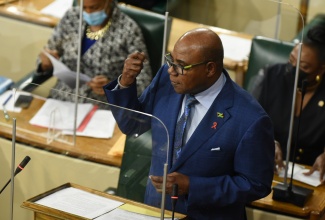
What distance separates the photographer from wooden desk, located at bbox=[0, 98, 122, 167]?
10.4ft

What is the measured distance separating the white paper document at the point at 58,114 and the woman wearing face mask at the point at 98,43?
0.59 metres

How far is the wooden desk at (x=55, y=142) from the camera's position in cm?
318

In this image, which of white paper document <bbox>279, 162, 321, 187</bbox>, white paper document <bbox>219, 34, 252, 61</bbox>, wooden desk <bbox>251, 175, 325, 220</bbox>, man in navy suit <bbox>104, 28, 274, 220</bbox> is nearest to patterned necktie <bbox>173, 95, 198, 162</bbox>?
man in navy suit <bbox>104, 28, 274, 220</bbox>

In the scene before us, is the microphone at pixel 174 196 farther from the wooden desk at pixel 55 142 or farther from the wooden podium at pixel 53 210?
the wooden desk at pixel 55 142

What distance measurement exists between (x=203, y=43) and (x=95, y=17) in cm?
165

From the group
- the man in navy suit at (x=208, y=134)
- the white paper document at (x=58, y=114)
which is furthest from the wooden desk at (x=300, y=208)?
the white paper document at (x=58, y=114)

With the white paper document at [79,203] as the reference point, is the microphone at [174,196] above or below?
above

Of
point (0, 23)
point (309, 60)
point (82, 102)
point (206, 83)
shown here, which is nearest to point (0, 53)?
point (0, 23)

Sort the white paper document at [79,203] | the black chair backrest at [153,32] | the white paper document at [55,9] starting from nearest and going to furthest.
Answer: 1. the white paper document at [79,203]
2. the black chair backrest at [153,32]
3. the white paper document at [55,9]

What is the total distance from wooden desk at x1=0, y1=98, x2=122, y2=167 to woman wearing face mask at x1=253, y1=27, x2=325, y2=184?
0.85 m

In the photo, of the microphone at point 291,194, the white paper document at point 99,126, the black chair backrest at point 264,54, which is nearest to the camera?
the white paper document at point 99,126

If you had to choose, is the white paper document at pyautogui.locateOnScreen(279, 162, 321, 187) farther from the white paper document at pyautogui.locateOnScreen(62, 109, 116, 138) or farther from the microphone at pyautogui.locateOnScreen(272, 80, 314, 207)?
the white paper document at pyautogui.locateOnScreen(62, 109, 116, 138)

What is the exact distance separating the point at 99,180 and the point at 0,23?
215 centimetres

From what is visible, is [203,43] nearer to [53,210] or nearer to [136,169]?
[136,169]
